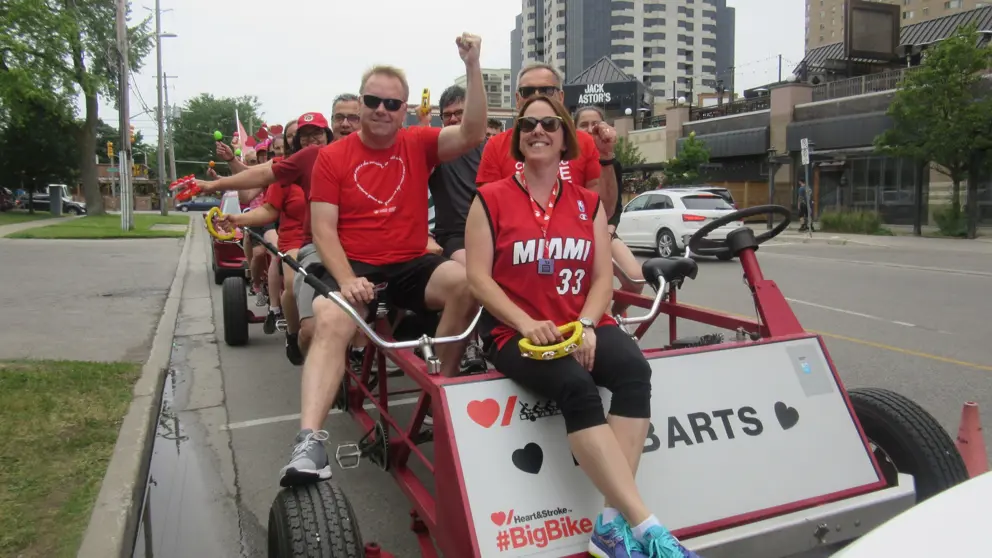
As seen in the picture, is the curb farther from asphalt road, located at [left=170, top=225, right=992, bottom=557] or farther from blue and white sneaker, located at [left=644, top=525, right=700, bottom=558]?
blue and white sneaker, located at [left=644, top=525, right=700, bottom=558]

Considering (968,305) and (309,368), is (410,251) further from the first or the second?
(968,305)

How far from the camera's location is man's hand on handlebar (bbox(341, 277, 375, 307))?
3457 millimetres

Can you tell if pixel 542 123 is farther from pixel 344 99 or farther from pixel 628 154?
pixel 628 154

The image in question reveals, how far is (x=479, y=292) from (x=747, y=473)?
1.18m

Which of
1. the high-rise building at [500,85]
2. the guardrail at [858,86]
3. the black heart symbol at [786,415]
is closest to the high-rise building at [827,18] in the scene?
the high-rise building at [500,85]

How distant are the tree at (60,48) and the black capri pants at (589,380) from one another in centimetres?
2901

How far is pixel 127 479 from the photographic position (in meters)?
3.87

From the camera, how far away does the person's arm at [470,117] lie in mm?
3561

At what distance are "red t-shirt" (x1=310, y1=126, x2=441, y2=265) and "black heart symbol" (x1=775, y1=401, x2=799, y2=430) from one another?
202 cm

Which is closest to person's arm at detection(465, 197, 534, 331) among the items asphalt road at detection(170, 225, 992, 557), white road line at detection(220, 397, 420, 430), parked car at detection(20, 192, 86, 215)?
asphalt road at detection(170, 225, 992, 557)

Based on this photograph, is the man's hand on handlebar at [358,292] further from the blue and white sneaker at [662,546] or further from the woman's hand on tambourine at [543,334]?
the blue and white sneaker at [662,546]

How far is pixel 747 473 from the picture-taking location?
2.80 m

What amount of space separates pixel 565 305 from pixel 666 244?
1499 centimetres

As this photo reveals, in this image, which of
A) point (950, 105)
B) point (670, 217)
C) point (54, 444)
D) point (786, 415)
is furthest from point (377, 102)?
point (950, 105)
